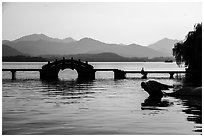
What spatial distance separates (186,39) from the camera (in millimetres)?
58031

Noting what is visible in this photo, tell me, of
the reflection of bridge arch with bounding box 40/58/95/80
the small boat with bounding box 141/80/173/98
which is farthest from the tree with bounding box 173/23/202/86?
the reflection of bridge arch with bounding box 40/58/95/80

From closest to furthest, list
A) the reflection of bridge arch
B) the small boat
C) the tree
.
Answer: the small boat
the tree
the reflection of bridge arch

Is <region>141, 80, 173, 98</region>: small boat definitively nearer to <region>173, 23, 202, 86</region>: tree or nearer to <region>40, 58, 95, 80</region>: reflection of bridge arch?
<region>173, 23, 202, 86</region>: tree

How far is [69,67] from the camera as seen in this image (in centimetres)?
7600

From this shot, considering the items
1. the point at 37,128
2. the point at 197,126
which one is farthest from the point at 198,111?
the point at 37,128

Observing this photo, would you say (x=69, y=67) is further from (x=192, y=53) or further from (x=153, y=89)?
(x=153, y=89)

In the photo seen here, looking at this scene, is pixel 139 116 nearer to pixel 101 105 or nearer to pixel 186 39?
pixel 101 105

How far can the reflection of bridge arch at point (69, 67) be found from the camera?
76.2m

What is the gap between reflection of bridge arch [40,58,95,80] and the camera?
250ft

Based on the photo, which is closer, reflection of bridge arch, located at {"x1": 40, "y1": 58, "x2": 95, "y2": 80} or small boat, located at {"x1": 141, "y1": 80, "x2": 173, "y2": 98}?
small boat, located at {"x1": 141, "y1": 80, "x2": 173, "y2": 98}

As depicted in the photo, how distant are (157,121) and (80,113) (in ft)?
17.9

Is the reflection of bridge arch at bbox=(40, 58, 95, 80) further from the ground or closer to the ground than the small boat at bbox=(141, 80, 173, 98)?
further from the ground

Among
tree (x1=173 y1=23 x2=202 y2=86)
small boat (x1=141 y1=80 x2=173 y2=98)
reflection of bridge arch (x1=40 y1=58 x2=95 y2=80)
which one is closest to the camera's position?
small boat (x1=141 y1=80 x2=173 y2=98)

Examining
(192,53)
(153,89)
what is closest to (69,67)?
(192,53)
